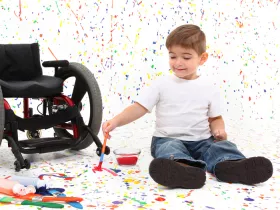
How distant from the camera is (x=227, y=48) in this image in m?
2.86

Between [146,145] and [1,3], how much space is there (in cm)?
115

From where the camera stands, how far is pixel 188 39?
66.1 inches

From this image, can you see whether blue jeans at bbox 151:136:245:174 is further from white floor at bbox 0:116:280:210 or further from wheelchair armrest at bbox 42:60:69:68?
wheelchair armrest at bbox 42:60:69:68

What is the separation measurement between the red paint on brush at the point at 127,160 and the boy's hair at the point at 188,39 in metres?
0.43

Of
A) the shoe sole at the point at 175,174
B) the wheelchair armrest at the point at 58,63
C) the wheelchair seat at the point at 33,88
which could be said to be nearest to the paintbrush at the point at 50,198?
the shoe sole at the point at 175,174

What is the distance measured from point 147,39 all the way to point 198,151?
1213 mm

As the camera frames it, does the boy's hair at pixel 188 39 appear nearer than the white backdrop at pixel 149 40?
Yes

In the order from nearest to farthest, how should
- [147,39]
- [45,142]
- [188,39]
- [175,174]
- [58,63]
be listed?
[175,174] < [188,39] < [45,142] < [58,63] < [147,39]

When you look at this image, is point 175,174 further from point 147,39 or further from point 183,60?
point 147,39

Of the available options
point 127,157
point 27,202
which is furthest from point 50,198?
point 127,157

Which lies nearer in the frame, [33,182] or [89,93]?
[33,182]

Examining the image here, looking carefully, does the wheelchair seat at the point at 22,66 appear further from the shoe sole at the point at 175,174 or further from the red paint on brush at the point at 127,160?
the shoe sole at the point at 175,174

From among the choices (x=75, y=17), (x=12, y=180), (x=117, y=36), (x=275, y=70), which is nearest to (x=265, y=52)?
(x=275, y=70)

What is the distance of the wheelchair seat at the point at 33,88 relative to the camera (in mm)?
1684
